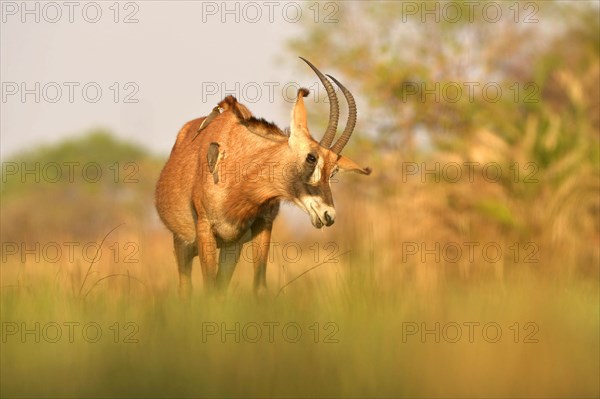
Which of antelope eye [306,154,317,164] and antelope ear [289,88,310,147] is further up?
antelope ear [289,88,310,147]

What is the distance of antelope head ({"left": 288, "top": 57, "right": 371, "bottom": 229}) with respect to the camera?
25.5 feet

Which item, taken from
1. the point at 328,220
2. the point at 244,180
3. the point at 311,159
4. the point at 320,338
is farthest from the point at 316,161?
the point at 320,338

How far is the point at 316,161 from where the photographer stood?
7.91m

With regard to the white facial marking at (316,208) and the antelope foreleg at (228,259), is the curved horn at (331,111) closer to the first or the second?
the white facial marking at (316,208)

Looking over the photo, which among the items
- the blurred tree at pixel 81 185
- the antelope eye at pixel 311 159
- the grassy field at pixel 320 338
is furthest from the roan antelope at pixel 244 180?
the blurred tree at pixel 81 185

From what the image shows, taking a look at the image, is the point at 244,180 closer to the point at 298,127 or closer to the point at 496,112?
the point at 298,127

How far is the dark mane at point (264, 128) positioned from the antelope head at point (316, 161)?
37 cm

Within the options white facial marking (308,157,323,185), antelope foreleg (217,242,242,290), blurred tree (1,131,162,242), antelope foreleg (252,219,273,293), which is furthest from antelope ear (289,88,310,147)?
blurred tree (1,131,162,242)

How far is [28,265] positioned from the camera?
8.36m

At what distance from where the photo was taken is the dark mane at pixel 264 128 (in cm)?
852

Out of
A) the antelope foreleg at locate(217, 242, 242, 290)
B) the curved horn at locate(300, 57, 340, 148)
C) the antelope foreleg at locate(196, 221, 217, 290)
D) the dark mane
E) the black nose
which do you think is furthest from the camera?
the antelope foreleg at locate(217, 242, 242, 290)

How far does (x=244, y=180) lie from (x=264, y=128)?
1.40ft

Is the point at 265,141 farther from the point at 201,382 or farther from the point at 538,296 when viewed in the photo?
the point at 201,382

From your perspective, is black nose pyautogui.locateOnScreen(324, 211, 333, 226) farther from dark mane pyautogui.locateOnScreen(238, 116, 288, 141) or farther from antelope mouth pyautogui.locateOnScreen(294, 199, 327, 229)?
dark mane pyautogui.locateOnScreen(238, 116, 288, 141)
